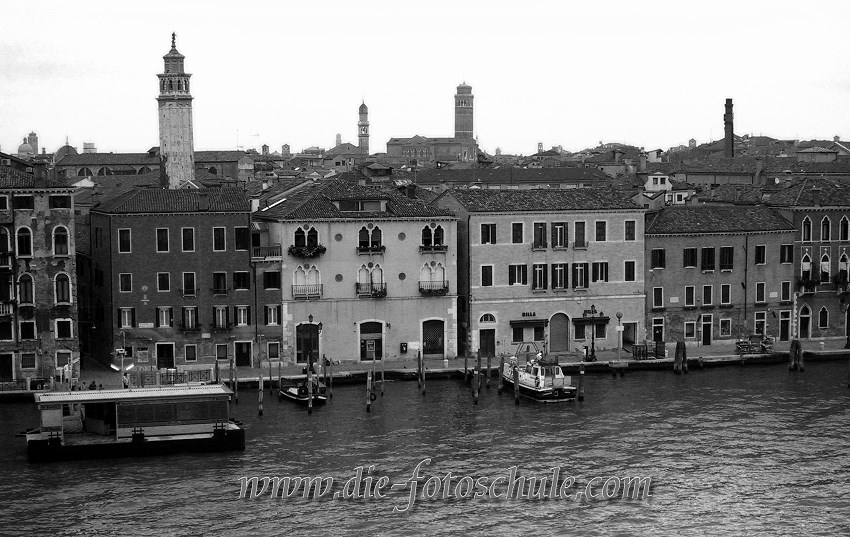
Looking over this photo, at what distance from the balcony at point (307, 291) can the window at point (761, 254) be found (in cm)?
1991

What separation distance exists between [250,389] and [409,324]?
8185 mm

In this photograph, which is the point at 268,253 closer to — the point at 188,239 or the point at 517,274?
the point at 188,239

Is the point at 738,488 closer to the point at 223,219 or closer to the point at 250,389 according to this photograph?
the point at 250,389

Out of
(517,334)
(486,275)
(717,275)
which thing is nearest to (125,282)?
(486,275)

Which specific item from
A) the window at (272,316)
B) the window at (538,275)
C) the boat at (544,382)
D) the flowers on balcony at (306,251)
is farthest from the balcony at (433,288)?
the window at (272,316)

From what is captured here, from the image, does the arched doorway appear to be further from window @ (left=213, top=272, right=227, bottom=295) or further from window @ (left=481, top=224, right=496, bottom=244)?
window @ (left=213, top=272, right=227, bottom=295)

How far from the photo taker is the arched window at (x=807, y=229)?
62.9m

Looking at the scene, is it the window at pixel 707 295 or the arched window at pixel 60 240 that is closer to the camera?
the arched window at pixel 60 240

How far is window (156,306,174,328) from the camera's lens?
54969 mm

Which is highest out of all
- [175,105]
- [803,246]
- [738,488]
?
[175,105]

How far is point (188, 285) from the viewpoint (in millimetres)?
55312

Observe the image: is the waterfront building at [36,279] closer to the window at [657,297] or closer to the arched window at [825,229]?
the window at [657,297]

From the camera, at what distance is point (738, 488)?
38.7 m

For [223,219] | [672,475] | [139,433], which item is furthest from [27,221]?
[672,475]
